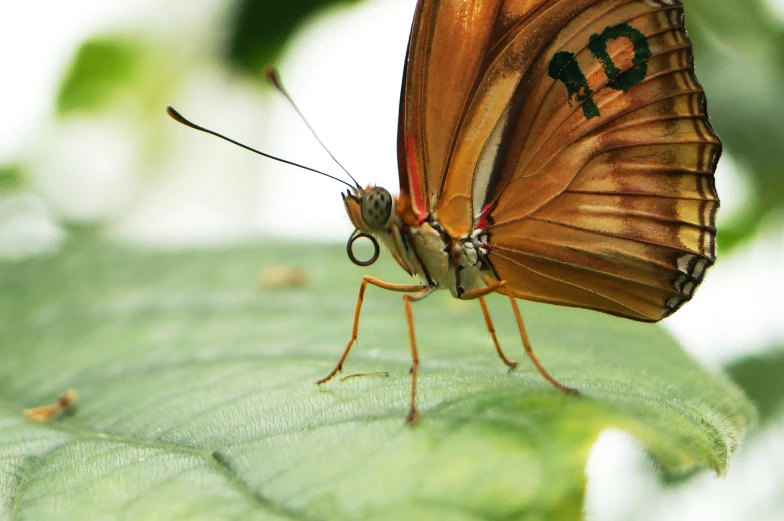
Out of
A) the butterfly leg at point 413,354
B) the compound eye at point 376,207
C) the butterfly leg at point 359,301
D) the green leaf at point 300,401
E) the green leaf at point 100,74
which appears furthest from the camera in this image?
the green leaf at point 100,74

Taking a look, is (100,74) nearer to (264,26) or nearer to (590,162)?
(264,26)

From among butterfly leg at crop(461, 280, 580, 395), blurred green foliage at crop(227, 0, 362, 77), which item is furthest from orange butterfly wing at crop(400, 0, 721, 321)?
blurred green foliage at crop(227, 0, 362, 77)

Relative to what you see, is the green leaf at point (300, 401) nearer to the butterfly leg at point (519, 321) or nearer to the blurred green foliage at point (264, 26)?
the butterfly leg at point (519, 321)

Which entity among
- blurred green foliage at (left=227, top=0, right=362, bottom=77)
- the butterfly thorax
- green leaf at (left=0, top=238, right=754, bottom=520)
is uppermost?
blurred green foliage at (left=227, top=0, right=362, bottom=77)

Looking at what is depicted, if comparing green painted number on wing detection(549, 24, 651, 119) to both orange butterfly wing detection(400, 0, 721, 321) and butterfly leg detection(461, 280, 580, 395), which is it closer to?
orange butterfly wing detection(400, 0, 721, 321)

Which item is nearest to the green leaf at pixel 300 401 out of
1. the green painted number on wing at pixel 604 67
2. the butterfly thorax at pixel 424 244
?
the butterfly thorax at pixel 424 244

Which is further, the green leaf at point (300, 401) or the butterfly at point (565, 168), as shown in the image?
the butterfly at point (565, 168)

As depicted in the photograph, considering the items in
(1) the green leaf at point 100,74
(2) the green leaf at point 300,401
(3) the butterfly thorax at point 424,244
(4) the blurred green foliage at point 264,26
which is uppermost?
(4) the blurred green foliage at point 264,26
